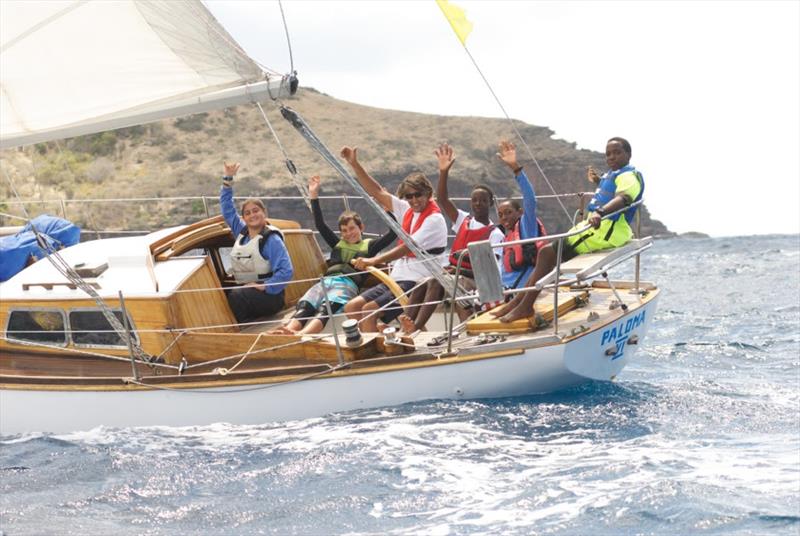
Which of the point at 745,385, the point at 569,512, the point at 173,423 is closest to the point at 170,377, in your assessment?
the point at 173,423

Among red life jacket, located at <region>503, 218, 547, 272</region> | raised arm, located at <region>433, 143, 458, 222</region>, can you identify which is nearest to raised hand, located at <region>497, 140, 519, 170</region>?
raised arm, located at <region>433, 143, 458, 222</region>

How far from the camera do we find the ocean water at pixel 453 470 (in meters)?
5.95

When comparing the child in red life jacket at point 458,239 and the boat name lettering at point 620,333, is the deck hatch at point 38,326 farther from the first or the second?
the boat name lettering at point 620,333

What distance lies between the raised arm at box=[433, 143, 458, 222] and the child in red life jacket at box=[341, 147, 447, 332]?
13 cm

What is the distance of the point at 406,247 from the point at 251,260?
146cm

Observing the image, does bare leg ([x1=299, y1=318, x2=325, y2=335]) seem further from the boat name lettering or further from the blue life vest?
the blue life vest

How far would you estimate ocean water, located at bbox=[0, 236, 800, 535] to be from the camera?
595 centimetres

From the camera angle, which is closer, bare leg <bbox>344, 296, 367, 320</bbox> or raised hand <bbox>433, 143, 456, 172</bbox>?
raised hand <bbox>433, 143, 456, 172</bbox>

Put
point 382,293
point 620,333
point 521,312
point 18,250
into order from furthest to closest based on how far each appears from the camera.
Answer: point 18,250
point 382,293
point 620,333
point 521,312

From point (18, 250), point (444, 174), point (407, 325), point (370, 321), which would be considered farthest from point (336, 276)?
point (18, 250)

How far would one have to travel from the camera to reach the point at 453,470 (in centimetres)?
683

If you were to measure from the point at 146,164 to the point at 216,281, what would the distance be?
6120cm

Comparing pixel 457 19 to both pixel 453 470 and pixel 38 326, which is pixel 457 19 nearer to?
pixel 453 470

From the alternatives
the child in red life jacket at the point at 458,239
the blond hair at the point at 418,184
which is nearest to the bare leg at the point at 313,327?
the child in red life jacket at the point at 458,239
